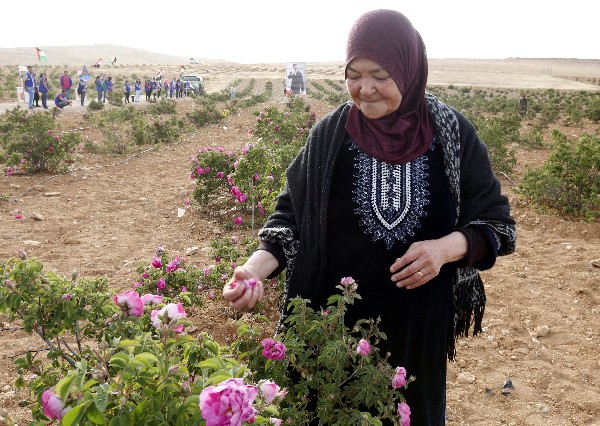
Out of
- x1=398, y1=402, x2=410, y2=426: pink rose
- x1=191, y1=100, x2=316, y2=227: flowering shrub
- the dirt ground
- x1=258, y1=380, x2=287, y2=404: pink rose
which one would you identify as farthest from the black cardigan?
x1=191, y1=100, x2=316, y2=227: flowering shrub

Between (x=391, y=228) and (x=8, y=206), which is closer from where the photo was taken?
(x=391, y=228)

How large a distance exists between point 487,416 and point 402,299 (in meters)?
1.64

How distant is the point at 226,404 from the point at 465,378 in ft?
9.01

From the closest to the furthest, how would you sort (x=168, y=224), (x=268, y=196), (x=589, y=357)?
(x=589, y=357) < (x=268, y=196) < (x=168, y=224)

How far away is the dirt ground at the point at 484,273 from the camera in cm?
298

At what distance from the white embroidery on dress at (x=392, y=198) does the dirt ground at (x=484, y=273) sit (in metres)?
1.43

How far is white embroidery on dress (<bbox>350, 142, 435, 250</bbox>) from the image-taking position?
159 cm

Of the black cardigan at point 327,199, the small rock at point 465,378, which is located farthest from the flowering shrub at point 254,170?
the black cardigan at point 327,199

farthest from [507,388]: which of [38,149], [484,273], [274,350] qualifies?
[38,149]

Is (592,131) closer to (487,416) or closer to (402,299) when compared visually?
(487,416)

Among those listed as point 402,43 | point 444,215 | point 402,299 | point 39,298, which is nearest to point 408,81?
point 402,43

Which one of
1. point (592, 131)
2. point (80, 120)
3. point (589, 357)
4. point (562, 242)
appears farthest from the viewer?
point (80, 120)

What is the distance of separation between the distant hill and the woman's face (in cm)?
8474

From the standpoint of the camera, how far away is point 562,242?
213 inches
